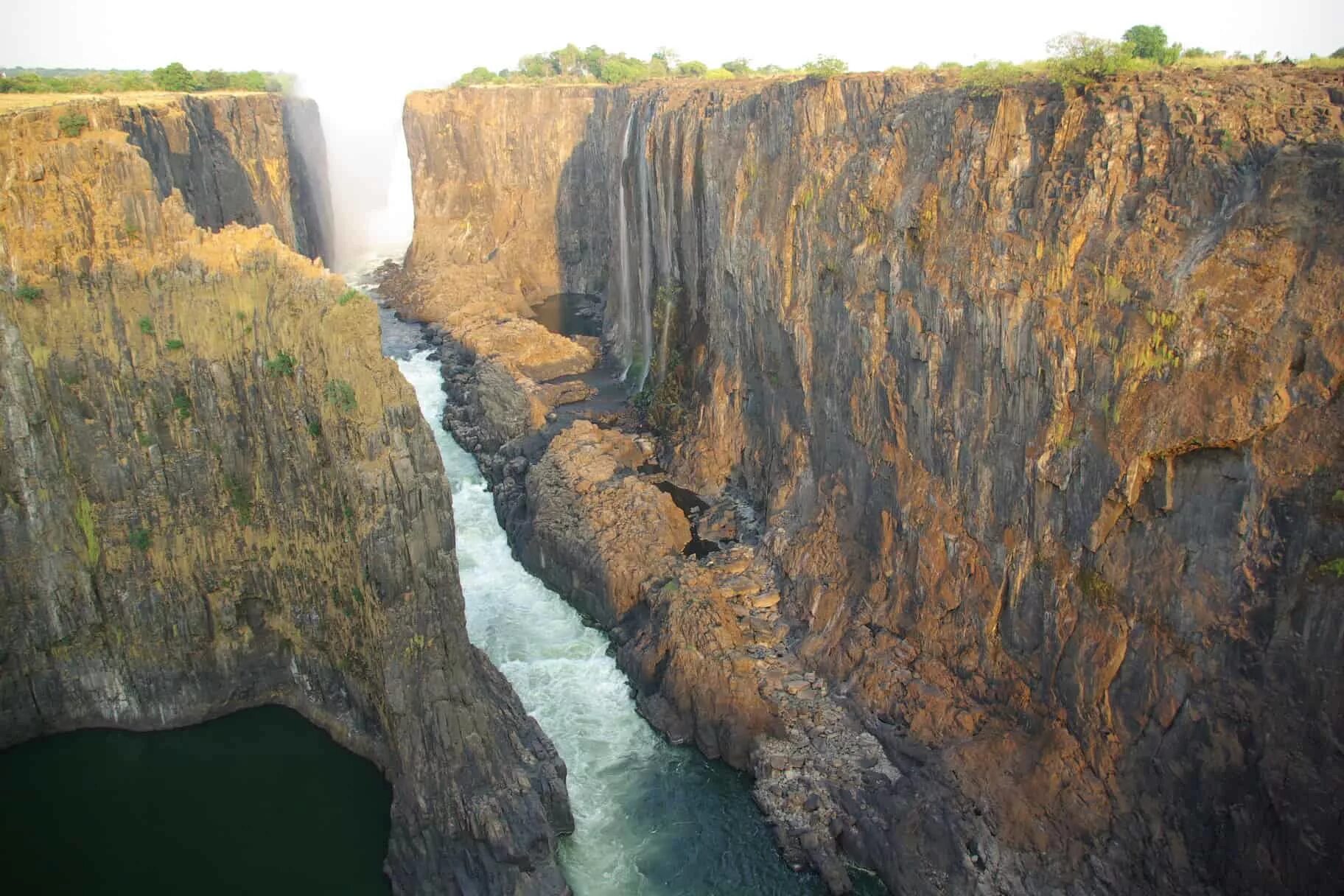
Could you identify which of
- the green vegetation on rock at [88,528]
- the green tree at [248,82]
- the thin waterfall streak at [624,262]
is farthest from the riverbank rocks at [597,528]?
the green tree at [248,82]

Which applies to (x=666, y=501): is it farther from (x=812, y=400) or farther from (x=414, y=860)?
(x=414, y=860)

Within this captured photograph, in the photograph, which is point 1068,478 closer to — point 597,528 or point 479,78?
point 597,528

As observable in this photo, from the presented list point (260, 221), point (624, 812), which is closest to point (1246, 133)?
point (624, 812)

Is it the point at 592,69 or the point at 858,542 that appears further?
the point at 592,69

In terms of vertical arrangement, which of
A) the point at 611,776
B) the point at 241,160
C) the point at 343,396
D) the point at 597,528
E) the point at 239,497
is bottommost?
the point at 611,776

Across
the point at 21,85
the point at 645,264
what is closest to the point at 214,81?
Result: the point at 21,85

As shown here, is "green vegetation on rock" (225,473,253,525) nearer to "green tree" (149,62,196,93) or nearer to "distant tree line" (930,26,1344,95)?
"distant tree line" (930,26,1344,95)

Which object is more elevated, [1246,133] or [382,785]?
[1246,133]
